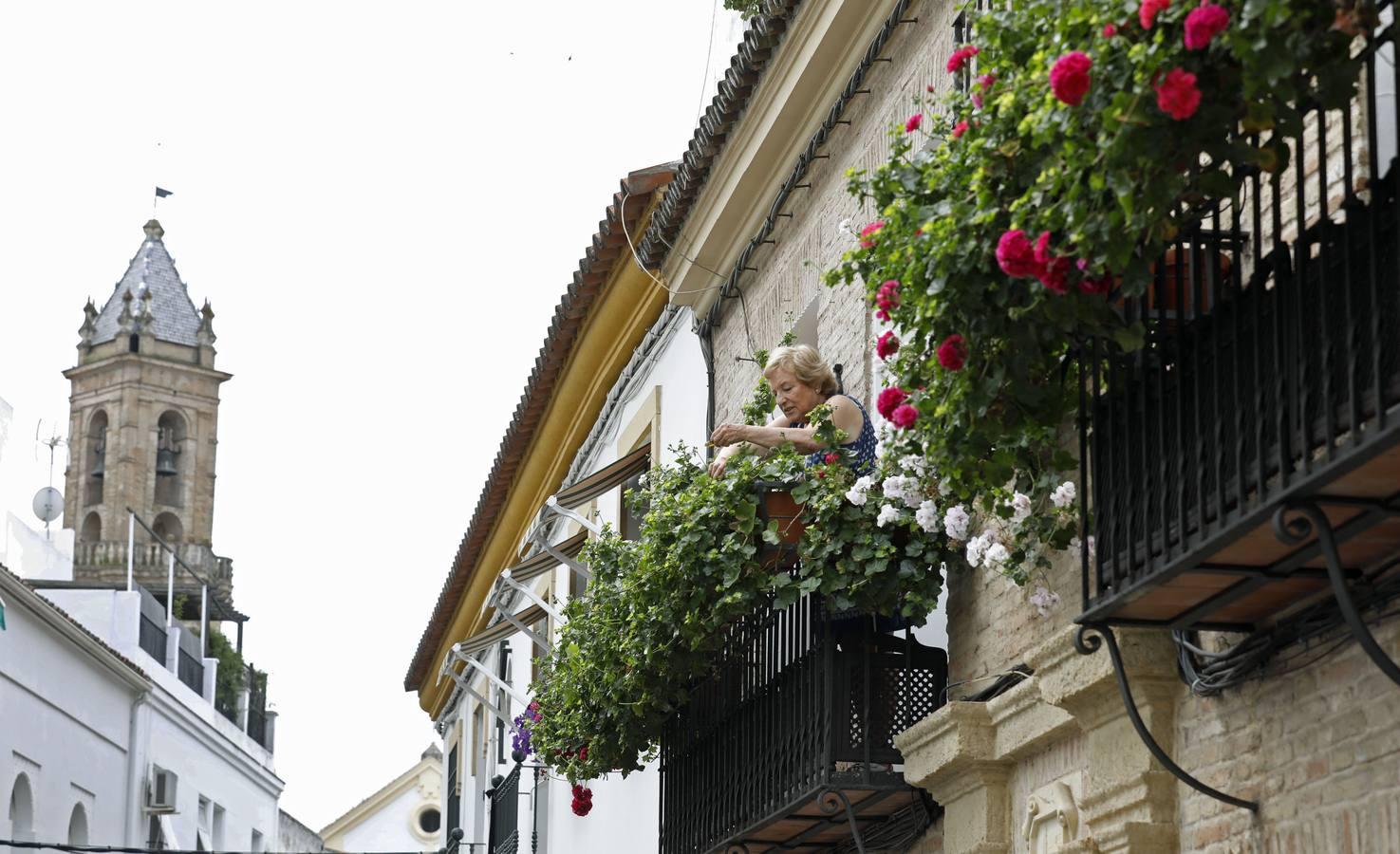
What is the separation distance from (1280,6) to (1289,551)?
137 centimetres

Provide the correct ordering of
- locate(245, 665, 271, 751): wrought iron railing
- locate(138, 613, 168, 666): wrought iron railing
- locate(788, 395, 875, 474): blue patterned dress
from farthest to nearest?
locate(245, 665, 271, 751): wrought iron railing
locate(138, 613, 168, 666): wrought iron railing
locate(788, 395, 875, 474): blue patterned dress

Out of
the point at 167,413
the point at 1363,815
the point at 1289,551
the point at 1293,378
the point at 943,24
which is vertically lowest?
the point at 1363,815

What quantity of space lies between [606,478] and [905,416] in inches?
290

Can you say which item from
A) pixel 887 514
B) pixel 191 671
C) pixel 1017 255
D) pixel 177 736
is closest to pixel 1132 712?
pixel 1017 255

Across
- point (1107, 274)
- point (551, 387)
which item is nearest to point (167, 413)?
point (551, 387)

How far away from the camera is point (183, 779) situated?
34.4 metres

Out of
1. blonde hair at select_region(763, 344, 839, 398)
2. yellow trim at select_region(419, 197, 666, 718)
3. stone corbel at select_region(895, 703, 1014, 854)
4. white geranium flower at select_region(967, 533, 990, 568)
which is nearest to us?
white geranium flower at select_region(967, 533, 990, 568)

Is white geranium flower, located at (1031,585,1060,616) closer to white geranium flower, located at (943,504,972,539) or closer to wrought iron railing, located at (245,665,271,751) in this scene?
white geranium flower, located at (943,504,972,539)

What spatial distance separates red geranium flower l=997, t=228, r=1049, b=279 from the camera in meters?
4.77

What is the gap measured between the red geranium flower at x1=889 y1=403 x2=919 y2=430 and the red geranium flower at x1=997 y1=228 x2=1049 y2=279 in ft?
3.97

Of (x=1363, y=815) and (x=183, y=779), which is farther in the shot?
(x=183, y=779)

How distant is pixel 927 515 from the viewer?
699cm

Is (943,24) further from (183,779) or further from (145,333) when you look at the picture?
(145,333)

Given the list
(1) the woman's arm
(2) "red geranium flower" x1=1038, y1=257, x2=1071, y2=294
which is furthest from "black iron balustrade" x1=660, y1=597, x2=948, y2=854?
(2) "red geranium flower" x1=1038, y1=257, x2=1071, y2=294
